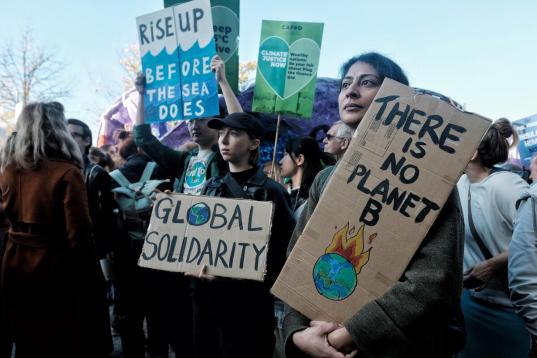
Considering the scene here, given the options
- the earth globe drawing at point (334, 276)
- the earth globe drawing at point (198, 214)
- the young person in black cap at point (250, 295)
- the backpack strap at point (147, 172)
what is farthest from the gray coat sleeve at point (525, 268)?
the backpack strap at point (147, 172)

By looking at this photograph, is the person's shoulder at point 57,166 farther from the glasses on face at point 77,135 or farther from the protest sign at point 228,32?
the protest sign at point 228,32

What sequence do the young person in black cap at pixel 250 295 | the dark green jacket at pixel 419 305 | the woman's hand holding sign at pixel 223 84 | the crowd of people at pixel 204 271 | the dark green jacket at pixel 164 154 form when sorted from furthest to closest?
the dark green jacket at pixel 164 154 < the woman's hand holding sign at pixel 223 84 < the young person in black cap at pixel 250 295 < the crowd of people at pixel 204 271 < the dark green jacket at pixel 419 305

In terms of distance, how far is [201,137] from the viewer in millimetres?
3316

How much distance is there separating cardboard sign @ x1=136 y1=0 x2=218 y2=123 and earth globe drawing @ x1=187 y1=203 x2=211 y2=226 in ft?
4.34

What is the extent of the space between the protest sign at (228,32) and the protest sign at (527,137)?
4262 mm

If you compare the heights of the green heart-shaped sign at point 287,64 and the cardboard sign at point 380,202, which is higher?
the green heart-shaped sign at point 287,64

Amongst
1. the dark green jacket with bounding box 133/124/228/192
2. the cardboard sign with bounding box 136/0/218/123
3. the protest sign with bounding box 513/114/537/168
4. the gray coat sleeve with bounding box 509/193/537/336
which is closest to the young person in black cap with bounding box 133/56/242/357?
the dark green jacket with bounding box 133/124/228/192

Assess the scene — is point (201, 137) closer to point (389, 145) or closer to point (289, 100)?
point (289, 100)

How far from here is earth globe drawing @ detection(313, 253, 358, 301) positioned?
131 centimetres

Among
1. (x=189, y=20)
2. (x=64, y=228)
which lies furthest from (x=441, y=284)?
(x=189, y=20)

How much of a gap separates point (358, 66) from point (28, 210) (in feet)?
7.18

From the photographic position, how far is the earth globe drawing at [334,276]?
1.31 metres

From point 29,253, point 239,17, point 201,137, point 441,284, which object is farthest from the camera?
point 239,17

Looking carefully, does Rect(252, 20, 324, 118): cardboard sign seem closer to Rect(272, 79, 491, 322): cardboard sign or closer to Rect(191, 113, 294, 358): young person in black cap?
Rect(191, 113, 294, 358): young person in black cap
